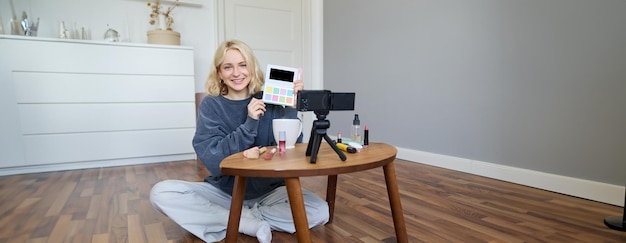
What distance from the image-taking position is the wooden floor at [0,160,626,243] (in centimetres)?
132

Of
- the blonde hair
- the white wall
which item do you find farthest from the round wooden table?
the white wall

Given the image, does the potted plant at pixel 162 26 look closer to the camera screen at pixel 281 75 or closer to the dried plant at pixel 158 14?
the dried plant at pixel 158 14

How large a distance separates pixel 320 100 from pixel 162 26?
2.65 m

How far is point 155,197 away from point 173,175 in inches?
48.5

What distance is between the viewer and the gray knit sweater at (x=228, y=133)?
112 cm

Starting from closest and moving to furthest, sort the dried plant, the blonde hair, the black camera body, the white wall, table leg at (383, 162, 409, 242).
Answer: the black camera body → table leg at (383, 162, 409, 242) → the blonde hair → the white wall → the dried plant

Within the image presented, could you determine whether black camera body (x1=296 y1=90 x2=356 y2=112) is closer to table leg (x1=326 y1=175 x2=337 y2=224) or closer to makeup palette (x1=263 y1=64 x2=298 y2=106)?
makeup palette (x1=263 y1=64 x2=298 y2=106)

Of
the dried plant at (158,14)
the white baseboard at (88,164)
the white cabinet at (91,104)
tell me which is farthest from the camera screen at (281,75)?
the dried plant at (158,14)

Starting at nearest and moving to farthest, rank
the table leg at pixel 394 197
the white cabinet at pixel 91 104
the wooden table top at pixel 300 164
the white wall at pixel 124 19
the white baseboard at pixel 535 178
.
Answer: the wooden table top at pixel 300 164 → the table leg at pixel 394 197 → the white baseboard at pixel 535 178 → the white cabinet at pixel 91 104 → the white wall at pixel 124 19

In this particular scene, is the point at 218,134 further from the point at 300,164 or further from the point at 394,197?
the point at 394,197

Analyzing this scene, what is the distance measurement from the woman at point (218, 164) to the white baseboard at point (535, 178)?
1321mm

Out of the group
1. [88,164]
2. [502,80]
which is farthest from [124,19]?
[502,80]

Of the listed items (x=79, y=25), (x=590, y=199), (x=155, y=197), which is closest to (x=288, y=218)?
(x=155, y=197)

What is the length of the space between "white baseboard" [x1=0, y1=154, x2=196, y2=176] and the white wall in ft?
2.54
